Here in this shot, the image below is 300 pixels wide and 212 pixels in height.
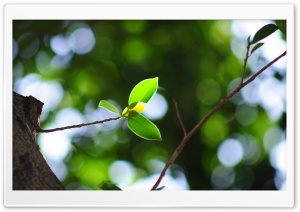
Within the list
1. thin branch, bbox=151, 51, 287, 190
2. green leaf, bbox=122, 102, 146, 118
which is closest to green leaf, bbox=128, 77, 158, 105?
green leaf, bbox=122, 102, 146, 118

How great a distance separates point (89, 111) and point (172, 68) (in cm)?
57

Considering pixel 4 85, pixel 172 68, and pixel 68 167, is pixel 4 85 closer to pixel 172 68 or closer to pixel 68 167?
pixel 68 167

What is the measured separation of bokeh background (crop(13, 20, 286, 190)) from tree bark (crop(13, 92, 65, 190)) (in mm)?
1087

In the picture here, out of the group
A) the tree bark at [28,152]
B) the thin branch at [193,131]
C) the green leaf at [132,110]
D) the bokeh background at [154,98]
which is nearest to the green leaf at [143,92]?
the green leaf at [132,110]

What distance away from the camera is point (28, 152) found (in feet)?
3.16

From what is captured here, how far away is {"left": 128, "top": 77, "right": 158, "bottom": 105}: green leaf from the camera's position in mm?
1237

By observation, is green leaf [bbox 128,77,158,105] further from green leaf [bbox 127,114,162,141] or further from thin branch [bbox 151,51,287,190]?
thin branch [bbox 151,51,287,190]

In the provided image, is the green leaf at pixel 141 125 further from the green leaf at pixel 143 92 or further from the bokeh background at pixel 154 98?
the bokeh background at pixel 154 98

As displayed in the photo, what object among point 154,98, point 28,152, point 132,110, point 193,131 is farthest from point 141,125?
point 154,98

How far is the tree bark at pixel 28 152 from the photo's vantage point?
940 millimetres

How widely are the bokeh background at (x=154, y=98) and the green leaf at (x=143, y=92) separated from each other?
93 cm
